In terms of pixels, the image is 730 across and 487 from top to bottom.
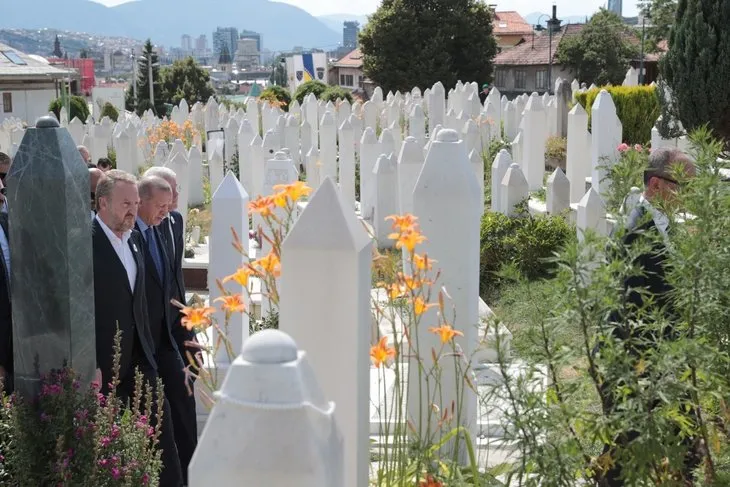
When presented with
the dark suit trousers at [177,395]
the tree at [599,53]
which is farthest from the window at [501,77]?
the dark suit trousers at [177,395]

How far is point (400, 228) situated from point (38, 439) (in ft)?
5.31

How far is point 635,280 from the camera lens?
370 centimetres

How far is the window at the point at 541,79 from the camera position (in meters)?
48.0

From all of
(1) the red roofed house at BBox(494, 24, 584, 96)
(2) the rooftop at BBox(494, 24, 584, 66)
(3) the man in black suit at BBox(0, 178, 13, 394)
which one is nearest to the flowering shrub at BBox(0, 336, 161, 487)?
(3) the man in black suit at BBox(0, 178, 13, 394)

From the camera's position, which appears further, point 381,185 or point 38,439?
point 381,185

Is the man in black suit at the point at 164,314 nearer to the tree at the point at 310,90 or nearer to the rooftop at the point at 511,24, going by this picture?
the tree at the point at 310,90

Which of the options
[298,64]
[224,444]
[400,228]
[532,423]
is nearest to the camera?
[224,444]

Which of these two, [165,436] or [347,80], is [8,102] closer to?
[347,80]

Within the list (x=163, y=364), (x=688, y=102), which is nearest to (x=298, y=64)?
(x=688, y=102)

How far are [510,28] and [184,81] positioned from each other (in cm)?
2976

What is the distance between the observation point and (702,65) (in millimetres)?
13859

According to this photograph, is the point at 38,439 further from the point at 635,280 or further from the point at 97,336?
the point at 635,280

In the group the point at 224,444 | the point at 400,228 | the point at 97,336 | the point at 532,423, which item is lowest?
the point at 97,336

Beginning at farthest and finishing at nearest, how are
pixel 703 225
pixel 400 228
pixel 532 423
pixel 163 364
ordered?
1. pixel 163 364
2. pixel 400 228
3. pixel 703 225
4. pixel 532 423
